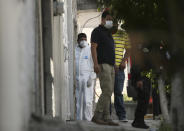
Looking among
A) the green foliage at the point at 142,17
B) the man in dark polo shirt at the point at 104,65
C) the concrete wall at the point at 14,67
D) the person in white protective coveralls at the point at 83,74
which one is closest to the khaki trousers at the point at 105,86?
the man in dark polo shirt at the point at 104,65

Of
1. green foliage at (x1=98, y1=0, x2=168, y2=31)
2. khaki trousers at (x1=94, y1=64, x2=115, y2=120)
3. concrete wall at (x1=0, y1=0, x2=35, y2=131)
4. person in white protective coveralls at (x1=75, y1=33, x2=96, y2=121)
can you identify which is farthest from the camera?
person in white protective coveralls at (x1=75, y1=33, x2=96, y2=121)

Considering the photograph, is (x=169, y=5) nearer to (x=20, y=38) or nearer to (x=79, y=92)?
(x=20, y=38)

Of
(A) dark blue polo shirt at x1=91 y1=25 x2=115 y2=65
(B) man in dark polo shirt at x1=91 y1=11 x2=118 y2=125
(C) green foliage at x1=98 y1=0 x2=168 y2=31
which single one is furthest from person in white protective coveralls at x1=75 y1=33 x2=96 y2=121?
(C) green foliage at x1=98 y1=0 x2=168 y2=31

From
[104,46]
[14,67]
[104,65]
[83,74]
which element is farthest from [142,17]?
[83,74]

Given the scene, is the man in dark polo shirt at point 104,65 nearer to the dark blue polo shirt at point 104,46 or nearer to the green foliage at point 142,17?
the dark blue polo shirt at point 104,46

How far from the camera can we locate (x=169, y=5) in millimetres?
2260

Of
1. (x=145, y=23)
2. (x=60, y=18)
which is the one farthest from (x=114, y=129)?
(x=145, y=23)

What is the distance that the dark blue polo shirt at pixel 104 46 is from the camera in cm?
812

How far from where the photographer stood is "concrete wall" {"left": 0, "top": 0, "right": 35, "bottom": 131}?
15.4ft

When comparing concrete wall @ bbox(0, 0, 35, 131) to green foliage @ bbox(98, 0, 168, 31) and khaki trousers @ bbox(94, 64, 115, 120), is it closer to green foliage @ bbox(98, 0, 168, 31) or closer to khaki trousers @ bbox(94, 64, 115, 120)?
green foliage @ bbox(98, 0, 168, 31)

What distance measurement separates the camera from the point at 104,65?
809 cm

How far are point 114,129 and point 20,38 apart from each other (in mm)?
2934

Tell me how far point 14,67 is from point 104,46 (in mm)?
3463

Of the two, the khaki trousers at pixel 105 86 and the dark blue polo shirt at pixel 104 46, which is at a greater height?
the dark blue polo shirt at pixel 104 46
